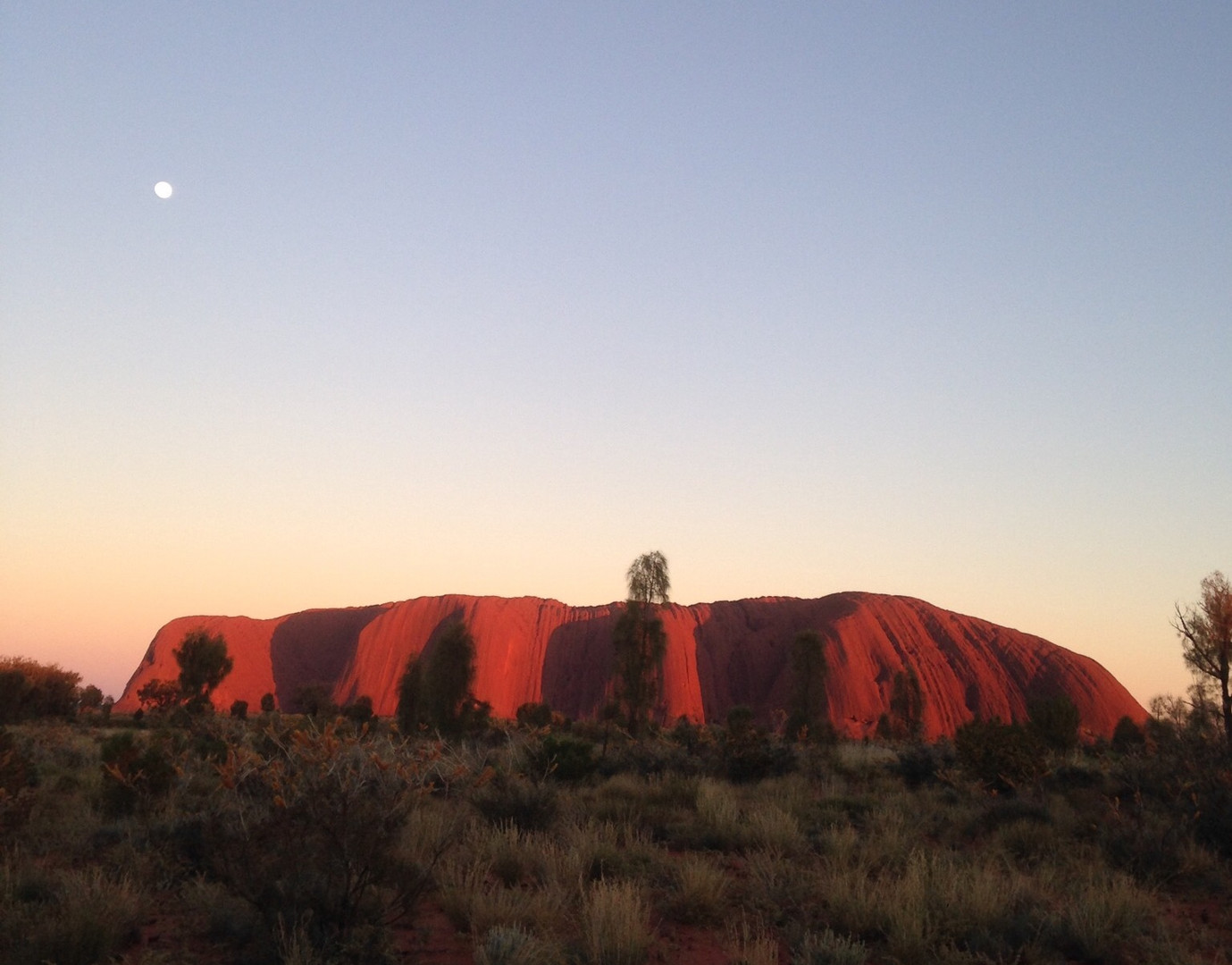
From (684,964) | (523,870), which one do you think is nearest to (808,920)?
(684,964)

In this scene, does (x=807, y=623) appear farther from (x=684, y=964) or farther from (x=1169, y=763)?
(x=684, y=964)

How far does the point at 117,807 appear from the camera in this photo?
1064 centimetres

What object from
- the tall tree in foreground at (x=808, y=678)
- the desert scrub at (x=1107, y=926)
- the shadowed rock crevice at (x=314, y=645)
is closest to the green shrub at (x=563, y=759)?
the desert scrub at (x=1107, y=926)

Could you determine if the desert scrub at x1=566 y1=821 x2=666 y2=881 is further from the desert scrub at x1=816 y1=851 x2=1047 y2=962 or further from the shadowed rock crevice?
the shadowed rock crevice

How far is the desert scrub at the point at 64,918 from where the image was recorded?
5.31m

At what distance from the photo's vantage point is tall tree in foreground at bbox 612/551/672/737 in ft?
Result: 91.6

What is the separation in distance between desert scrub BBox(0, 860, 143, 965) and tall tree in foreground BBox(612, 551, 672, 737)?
21939 millimetres

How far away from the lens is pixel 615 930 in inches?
221

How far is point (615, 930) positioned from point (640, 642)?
2295 centimetres

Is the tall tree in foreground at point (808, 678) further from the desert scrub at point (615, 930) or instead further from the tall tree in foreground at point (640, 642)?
the desert scrub at point (615, 930)

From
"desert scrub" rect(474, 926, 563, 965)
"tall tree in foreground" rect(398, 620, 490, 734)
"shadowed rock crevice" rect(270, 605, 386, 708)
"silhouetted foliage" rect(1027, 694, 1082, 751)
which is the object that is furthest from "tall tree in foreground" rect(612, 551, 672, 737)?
"shadowed rock crevice" rect(270, 605, 386, 708)

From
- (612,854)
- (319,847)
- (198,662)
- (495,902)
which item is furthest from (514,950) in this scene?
(198,662)

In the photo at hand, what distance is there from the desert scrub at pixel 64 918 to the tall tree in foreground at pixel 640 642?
21939 millimetres

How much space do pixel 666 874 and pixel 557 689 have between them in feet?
260
